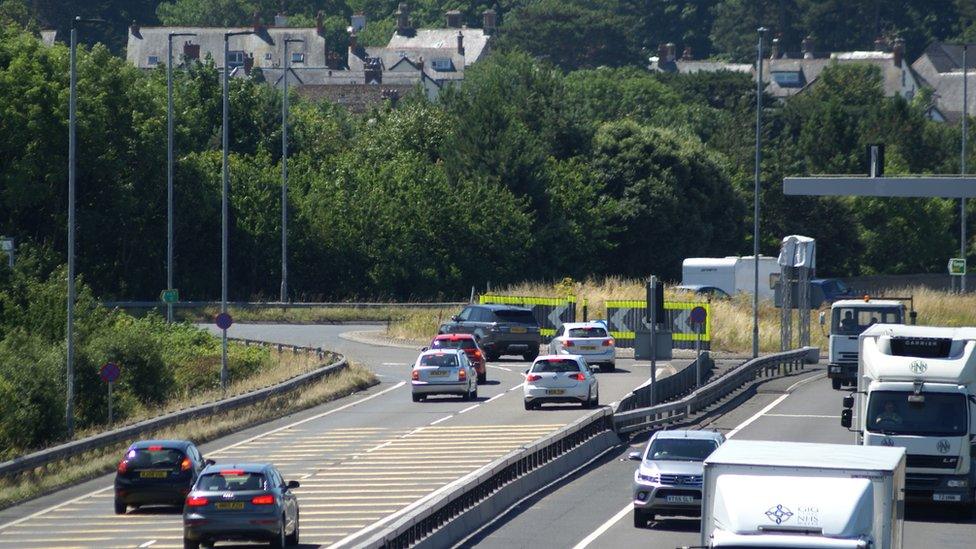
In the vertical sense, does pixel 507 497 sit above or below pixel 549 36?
below

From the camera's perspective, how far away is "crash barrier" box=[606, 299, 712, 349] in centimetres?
6188

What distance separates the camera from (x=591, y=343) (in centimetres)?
5322

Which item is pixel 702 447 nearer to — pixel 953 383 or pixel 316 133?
pixel 953 383

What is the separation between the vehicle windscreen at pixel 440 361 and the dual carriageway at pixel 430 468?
1.06 m

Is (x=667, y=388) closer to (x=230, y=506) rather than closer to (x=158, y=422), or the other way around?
(x=158, y=422)

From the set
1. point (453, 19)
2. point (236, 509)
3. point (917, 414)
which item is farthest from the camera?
point (453, 19)

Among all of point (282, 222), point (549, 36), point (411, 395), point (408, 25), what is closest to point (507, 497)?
point (411, 395)

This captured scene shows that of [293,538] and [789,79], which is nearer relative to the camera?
[293,538]

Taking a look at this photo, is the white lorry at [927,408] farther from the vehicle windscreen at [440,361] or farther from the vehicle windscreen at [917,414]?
the vehicle windscreen at [440,361]

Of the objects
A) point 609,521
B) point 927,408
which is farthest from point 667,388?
point 609,521

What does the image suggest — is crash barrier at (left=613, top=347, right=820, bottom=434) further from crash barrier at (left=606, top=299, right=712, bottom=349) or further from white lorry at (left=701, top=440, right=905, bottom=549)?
white lorry at (left=701, top=440, right=905, bottom=549)

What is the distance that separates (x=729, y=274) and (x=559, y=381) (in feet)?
128

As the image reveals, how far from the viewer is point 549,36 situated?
16325cm

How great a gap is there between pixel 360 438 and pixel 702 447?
12.7 metres
